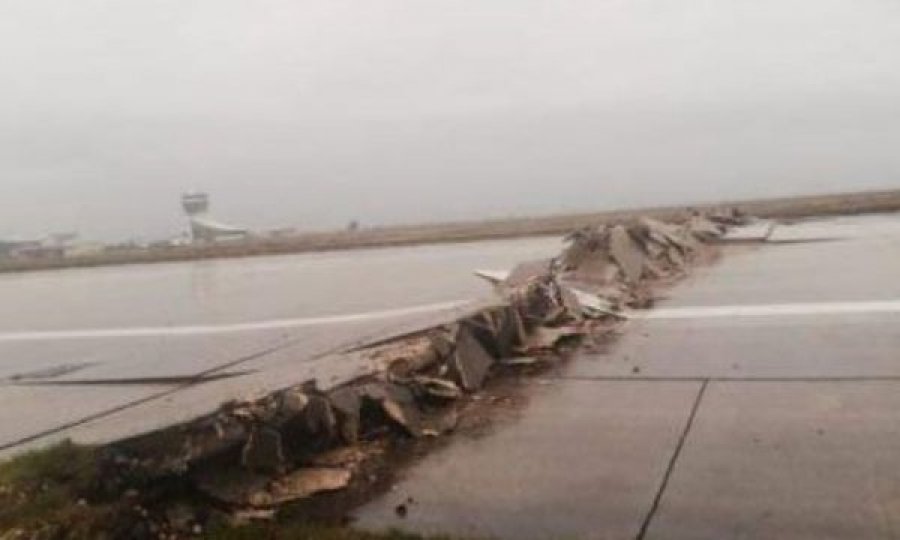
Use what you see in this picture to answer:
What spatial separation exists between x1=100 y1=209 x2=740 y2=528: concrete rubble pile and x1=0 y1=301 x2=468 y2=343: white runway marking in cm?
201

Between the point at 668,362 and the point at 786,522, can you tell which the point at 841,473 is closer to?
the point at 786,522

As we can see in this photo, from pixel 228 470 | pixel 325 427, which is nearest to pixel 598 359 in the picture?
pixel 325 427

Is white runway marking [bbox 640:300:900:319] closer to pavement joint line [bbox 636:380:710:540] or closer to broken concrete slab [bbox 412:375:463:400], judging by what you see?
pavement joint line [bbox 636:380:710:540]

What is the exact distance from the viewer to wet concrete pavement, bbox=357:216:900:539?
175 inches

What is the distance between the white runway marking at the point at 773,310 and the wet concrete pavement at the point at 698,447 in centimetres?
10

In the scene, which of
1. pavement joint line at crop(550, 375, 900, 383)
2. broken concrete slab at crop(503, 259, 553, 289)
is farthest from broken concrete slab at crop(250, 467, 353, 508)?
broken concrete slab at crop(503, 259, 553, 289)

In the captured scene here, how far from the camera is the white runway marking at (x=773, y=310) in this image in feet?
29.0

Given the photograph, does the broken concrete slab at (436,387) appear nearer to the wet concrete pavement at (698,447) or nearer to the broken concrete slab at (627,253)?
the wet concrete pavement at (698,447)

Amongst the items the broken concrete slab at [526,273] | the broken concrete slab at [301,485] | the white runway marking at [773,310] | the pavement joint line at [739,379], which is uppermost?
the broken concrete slab at [526,273]

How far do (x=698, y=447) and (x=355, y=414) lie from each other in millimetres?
2080

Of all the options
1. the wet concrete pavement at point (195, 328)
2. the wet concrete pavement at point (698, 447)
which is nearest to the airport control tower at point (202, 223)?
the wet concrete pavement at point (195, 328)

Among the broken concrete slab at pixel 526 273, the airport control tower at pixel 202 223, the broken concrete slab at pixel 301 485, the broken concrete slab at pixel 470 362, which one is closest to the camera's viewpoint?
the broken concrete slab at pixel 301 485

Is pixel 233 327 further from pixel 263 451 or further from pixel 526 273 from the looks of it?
pixel 263 451

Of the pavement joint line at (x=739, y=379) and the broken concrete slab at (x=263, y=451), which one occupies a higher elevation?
the broken concrete slab at (x=263, y=451)
